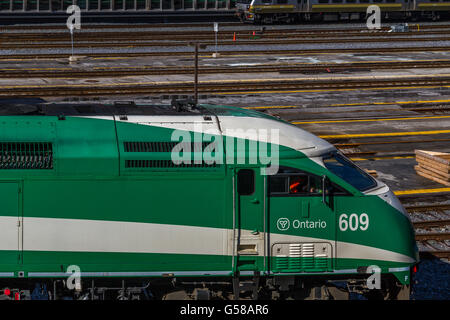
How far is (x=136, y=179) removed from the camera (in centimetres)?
1045

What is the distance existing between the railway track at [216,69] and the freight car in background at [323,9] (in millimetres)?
15116

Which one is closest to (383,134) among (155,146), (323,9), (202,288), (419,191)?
(419,191)

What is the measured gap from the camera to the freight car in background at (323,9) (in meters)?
54.9

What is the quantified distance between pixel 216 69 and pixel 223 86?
4.98 meters

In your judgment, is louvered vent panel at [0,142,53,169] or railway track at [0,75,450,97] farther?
railway track at [0,75,450,97]

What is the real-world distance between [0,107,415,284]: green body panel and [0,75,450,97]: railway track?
21888mm

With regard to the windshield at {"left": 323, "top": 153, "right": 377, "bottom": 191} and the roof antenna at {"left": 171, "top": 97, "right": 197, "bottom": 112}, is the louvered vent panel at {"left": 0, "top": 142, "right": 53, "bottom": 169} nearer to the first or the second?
the roof antenna at {"left": 171, "top": 97, "right": 197, "bottom": 112}

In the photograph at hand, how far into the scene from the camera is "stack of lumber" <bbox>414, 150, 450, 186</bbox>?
20.4 m

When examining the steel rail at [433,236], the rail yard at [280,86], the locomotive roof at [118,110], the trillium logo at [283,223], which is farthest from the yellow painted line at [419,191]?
the trillium logo at [283,223]

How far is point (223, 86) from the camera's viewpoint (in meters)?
34.2

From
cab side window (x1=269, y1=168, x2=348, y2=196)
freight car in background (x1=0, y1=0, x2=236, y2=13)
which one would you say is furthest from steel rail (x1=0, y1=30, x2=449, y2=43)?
cab side window (x1=269, y1=168, x2=348, y2=196)

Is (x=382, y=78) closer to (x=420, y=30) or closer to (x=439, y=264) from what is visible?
(x=420, y=30)
